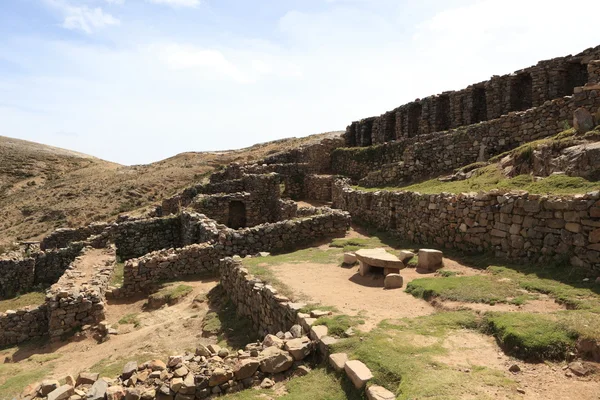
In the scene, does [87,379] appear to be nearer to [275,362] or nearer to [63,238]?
[275,362]

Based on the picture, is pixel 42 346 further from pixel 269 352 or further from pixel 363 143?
pixel 363 143

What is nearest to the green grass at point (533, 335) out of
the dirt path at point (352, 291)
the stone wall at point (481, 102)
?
the dirt path at point (352, 291)

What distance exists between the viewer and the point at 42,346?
1250 cm

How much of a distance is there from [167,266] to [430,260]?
32.1ft

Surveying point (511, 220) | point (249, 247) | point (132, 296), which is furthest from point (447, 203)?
point (132, 296)

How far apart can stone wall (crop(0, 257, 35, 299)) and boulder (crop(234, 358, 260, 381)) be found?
18.0 metres

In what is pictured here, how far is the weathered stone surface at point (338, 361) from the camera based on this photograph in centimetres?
623

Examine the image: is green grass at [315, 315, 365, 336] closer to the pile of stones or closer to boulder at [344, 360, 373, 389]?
the pile of stones

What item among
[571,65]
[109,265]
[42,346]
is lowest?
[42,346]

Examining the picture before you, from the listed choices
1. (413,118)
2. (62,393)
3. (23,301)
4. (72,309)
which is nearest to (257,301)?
(62,393)

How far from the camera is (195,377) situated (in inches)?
256

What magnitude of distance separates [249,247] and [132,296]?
4.65 m

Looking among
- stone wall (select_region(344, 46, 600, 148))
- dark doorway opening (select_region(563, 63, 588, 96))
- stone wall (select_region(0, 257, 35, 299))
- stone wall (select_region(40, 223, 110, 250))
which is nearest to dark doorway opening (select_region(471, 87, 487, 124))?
stone wall (select_region(344, 46, 600, 148))

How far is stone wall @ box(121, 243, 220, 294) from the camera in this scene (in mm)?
15125
